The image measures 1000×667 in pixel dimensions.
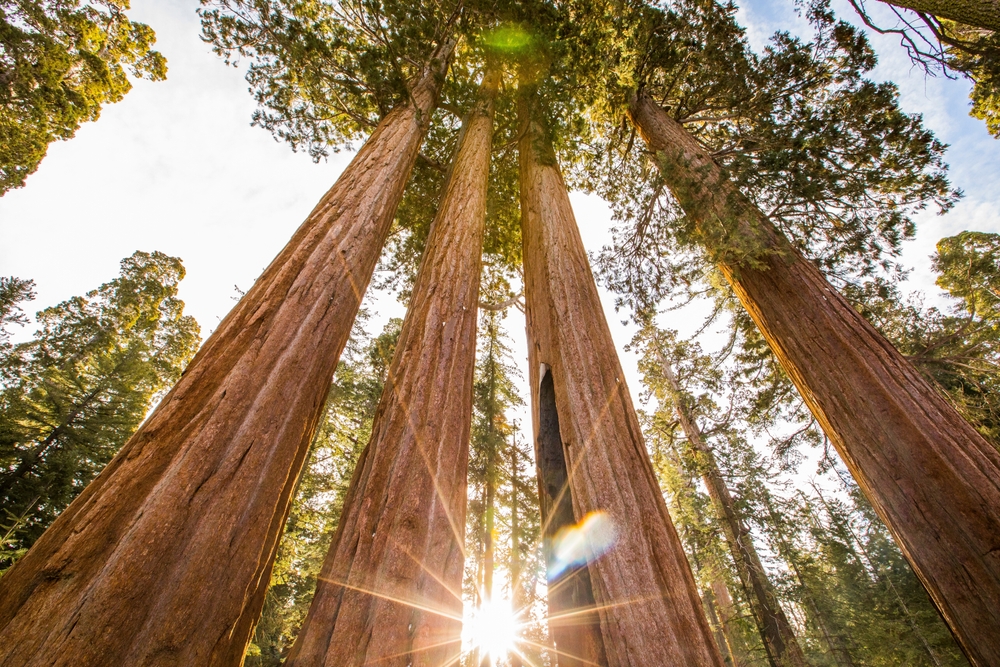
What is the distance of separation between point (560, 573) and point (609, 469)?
0.75 m

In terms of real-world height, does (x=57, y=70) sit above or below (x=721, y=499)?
above

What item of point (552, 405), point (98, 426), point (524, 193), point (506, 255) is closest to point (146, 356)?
point (98, 426)

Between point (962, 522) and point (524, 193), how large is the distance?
4.26 metres

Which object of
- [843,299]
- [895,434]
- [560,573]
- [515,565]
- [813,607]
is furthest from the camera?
[813,607]

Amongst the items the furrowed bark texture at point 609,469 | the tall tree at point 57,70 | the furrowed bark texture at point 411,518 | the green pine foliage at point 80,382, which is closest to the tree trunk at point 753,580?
the furrowed bark texture at point 609,469

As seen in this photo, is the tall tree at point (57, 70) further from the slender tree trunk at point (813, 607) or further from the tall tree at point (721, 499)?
the slender tree trunk at point (813, 607)

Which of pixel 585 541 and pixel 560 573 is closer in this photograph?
pixel 585 541

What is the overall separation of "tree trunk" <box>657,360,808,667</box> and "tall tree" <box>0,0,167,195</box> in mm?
18443

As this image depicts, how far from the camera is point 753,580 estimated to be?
716 centimetres

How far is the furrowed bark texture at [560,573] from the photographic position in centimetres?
173

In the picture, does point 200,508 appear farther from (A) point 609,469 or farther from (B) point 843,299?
(B) point 843,299

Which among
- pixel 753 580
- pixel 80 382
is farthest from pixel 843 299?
pixel 80 382

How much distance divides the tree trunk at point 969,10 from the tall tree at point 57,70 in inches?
653

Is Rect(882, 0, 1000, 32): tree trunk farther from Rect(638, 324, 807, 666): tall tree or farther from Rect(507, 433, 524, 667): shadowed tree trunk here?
Rect(507, 433, 524, 667): shadowed tree trunk
